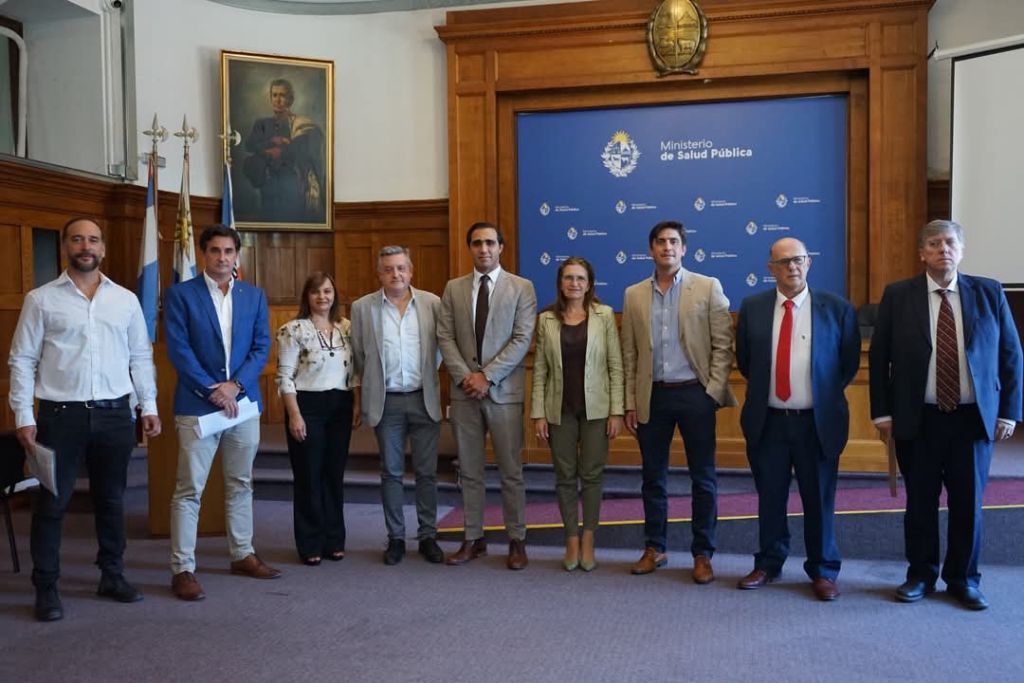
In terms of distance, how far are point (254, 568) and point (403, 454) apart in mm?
838

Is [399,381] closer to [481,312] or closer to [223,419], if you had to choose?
[481,312]

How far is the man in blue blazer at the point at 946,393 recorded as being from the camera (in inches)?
139

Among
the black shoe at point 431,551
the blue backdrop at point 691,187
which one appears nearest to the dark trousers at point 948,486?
the black shoe at point 431,551

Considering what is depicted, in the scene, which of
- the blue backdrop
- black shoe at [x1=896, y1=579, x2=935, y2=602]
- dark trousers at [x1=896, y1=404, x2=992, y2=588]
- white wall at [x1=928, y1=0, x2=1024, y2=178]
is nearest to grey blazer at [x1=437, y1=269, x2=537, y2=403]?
dark trousers at [x1=896, y1=404, x2=992, y2=588]

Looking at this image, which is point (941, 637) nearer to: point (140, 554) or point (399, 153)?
point (140, 554)

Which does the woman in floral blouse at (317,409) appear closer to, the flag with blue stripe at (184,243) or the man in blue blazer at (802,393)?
the man in blue blazer at (802,393)

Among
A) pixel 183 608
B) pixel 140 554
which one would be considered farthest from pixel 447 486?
pixel 183 608

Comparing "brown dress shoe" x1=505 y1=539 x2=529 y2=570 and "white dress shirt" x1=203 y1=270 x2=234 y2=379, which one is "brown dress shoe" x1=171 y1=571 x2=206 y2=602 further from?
"brown dress shoe" x1=505 y1=539 x2=529 y2=570

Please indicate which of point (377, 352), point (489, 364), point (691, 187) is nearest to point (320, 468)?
point (377, 352)

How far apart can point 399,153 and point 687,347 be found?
154 inches

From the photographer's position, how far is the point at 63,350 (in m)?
3.61

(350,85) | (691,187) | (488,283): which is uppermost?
(350,85)

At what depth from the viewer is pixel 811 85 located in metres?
6.33

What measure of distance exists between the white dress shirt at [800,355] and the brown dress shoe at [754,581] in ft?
2.42
